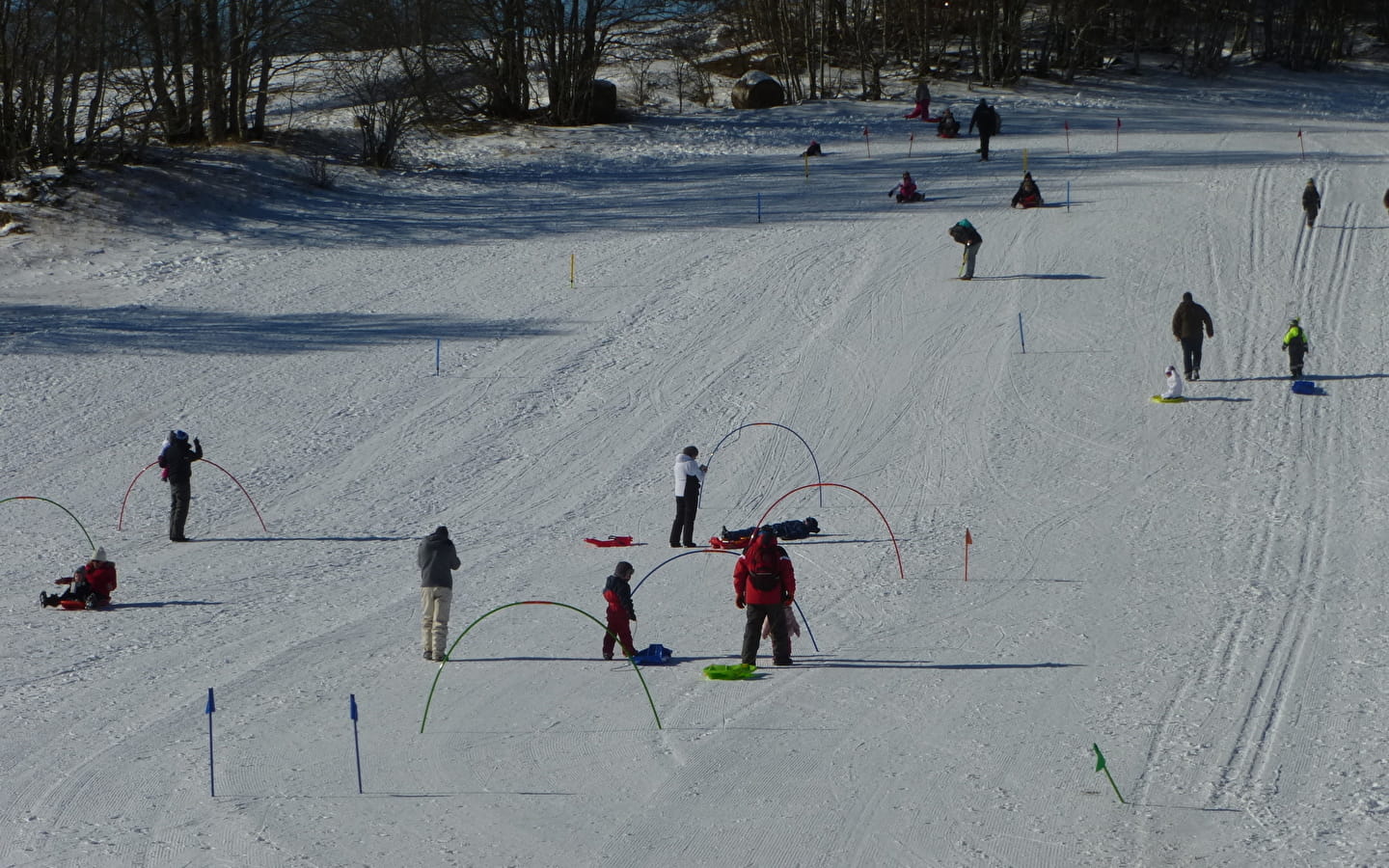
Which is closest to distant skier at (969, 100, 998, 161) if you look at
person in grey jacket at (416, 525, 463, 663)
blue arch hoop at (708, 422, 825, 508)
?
blue arch hoop at (708, 422, 825, 508)

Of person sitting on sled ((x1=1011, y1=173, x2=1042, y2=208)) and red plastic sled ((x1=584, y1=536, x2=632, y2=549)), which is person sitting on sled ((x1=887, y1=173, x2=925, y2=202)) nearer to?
person sitting on sled ((x1=1011, y1=173, x2=1042, y2=208))

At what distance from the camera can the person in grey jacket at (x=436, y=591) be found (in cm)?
1297

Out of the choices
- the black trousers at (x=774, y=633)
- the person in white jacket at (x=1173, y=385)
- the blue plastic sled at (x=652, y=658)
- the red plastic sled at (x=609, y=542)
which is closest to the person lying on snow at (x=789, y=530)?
the red plastic sled at (x=609, y=542)

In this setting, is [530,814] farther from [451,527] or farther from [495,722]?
[451,527]

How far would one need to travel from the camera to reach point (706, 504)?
19672mm

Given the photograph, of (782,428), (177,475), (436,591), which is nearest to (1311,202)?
(782,428)

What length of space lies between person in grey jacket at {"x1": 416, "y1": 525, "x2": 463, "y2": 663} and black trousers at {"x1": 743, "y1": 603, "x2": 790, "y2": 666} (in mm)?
2809

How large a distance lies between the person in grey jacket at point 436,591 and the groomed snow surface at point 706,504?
36cm

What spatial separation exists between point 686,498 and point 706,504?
2.23 meters

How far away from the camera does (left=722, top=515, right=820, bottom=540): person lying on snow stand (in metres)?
17.4

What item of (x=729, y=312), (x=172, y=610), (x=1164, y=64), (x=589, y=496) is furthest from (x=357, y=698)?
(x=1164, y=64)

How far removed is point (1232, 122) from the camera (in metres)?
46.9

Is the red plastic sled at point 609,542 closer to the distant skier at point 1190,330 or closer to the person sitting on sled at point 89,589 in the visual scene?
the person sitting on sled at point 89,589

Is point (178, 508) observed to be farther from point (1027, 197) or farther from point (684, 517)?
point (1027, 197)
